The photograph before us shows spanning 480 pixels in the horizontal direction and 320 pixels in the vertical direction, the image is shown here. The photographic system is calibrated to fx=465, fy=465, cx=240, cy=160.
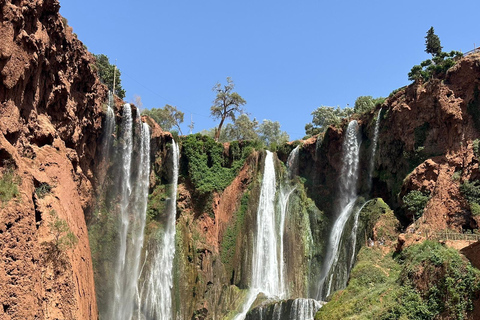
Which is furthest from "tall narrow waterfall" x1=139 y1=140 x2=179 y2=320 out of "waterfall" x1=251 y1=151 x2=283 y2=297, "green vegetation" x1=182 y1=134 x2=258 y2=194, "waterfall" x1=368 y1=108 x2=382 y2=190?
"waterfall" x1=368 y1=108 x2=382 y2=190

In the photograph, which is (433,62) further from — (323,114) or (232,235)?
(323,114)

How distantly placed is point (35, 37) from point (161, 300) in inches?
767

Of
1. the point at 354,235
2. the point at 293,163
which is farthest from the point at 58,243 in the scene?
the point at 293,163

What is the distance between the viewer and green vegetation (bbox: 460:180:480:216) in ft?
80.9

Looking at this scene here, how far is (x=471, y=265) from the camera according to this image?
734 inches

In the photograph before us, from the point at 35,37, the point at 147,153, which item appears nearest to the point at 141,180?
the point at 147,153

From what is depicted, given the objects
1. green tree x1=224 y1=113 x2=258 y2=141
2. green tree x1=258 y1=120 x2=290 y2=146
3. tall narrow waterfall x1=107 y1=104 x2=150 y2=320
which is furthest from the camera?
green tree x1=258 y1=120 x2=290 y2=146

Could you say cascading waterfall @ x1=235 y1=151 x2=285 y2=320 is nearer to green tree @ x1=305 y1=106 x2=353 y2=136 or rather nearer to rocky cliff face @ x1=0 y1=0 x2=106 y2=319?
rocky cliff face @ x1=0 y1=0 x2=106 y2=319

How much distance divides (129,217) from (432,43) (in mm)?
26555

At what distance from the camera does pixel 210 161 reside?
4062 centimetres

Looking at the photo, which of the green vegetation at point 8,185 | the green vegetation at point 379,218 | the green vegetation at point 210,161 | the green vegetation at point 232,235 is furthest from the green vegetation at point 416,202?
the green vegetation at point 8,185

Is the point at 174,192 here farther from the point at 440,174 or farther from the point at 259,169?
the point at 440,174

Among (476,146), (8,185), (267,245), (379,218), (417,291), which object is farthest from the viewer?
(267,245)

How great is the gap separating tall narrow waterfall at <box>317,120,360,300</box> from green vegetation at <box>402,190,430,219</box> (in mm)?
5487
